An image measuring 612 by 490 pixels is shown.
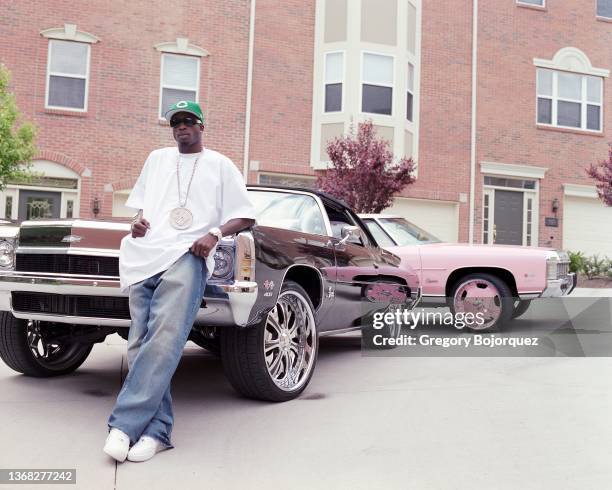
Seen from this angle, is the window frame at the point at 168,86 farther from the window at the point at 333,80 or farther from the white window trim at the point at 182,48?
the window at the point at 333,80

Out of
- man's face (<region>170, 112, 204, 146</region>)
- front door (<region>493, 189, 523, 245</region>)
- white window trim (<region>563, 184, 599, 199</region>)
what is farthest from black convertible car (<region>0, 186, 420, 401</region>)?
white window trim (<region>563, 184, 599, 199</region>)

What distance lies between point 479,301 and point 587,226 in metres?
13.9

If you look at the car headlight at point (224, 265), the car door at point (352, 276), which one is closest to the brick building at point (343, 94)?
the car door at point (352, 276)

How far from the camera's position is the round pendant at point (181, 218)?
3.81 metres

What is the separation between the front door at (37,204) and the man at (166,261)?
13.5 meters

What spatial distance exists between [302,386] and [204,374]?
4.08ft

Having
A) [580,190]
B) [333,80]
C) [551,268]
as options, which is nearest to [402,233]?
[551,268]

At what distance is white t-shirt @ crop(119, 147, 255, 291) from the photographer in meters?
3.78

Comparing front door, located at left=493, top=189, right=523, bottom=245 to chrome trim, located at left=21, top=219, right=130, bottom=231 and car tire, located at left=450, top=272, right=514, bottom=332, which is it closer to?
car tire, located at left=450, top=272, right=514, bottom=332

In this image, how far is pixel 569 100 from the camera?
2102 centimetres

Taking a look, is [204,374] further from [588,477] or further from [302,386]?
[588,477]

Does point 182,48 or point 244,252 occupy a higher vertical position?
point 182,48

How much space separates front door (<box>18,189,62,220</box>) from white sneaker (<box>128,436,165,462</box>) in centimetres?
1404

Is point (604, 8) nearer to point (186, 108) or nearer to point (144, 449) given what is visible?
point (186, 108)
